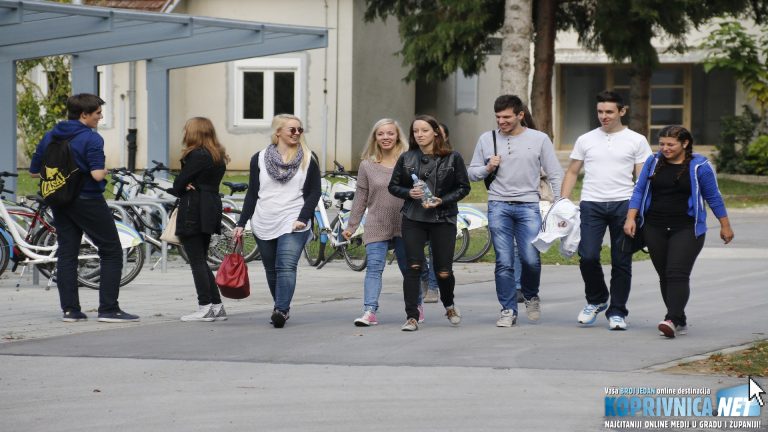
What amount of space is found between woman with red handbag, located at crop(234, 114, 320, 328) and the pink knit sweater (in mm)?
348

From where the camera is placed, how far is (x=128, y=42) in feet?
54.0

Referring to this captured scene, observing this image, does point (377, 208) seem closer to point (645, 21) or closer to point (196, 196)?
point (196, 196)

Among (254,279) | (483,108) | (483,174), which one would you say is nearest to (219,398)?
(483,174)

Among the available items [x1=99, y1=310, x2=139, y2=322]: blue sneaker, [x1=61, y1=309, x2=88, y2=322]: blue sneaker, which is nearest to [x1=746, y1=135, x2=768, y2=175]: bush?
[x1=99, y1=310, x2=139, y2=322]: blue sneaker

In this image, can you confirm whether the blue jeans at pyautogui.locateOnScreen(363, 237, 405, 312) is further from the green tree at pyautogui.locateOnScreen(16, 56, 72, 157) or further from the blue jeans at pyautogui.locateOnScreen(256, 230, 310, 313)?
the green tree at pyautogui.locateOnScreen(16, 56, 72, 157)

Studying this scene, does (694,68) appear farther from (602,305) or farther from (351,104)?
(602,305)

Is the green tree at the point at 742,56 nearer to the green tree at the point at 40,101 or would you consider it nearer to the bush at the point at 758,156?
the bush at the point at 758,156

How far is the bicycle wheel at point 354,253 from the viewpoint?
49.4 ft

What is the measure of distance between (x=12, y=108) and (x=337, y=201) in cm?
382

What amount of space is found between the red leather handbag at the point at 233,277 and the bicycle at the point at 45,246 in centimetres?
240

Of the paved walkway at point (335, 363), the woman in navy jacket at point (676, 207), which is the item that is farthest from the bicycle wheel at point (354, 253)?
the woman in navy jacket at point (676, 207)

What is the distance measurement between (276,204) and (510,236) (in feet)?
5.95

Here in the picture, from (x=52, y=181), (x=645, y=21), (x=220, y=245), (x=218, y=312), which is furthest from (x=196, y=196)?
(x=645, y=21)

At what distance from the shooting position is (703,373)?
8.09m
